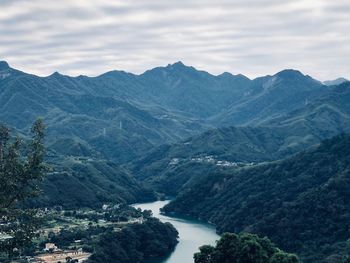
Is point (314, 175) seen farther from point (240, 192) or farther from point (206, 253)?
point (206, 253)

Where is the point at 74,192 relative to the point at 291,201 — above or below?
above

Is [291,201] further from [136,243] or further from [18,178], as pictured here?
[18,178]

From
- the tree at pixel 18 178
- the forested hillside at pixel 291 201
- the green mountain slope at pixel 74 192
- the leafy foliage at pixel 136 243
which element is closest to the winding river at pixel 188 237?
the leafy foliage at pixel 136 243

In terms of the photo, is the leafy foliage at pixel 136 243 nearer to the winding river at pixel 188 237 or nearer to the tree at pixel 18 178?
the winding river at pixel 188 237

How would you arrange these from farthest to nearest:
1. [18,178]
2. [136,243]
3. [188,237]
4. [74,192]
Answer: [74,192]
[188,237]
[136,243]
[18,178]

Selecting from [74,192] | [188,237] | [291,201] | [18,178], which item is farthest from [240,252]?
[74,192]

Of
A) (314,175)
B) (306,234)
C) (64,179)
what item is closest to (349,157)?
(314,175)
